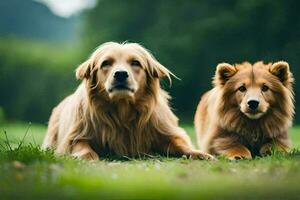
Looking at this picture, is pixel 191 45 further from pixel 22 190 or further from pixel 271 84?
pixel 22 190

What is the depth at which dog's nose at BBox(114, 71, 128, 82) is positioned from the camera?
8430mm

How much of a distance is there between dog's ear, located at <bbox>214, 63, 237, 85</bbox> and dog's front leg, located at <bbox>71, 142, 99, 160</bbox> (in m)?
1.88

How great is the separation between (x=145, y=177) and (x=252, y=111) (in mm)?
2722

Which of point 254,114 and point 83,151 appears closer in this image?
point 83,151

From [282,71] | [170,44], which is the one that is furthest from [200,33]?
[282,71]

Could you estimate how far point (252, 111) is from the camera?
8969 millimetres

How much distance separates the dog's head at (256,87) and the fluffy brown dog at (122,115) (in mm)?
785

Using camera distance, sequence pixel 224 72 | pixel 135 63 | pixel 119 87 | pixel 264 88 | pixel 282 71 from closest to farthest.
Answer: pixel 119 87, pixel 135 63, pixel 264 88, pixel 282 71, pixel 224 72

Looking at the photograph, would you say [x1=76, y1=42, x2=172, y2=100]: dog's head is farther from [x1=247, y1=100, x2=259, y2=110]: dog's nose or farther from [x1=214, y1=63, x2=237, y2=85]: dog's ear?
[x1=247, y1=100, x2=259, y2=110]: dog's nose

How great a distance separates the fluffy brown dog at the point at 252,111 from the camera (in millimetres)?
9133

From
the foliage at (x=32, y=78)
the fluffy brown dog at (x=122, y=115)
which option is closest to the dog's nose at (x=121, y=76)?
the fluffy brown dog at (x=122, y=115)

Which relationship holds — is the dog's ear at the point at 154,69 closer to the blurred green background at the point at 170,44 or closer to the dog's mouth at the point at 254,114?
the dog's mouth at the point at 254,114

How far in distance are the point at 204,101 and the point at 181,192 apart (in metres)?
5.58

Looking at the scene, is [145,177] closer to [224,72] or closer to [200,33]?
[224,72]
